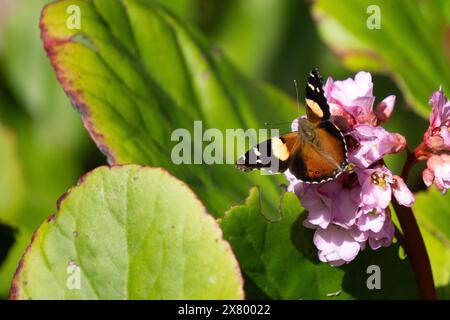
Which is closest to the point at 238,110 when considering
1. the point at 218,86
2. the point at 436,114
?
the point at 218,86

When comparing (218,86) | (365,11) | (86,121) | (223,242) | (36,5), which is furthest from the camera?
(36,5)

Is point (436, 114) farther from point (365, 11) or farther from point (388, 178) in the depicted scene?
point (365, 11)

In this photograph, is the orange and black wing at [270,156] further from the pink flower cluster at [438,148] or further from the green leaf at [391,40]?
the green leaf at [391,40]

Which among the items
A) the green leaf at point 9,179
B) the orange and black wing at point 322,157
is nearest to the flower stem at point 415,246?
the orange and black wing at point 322,157

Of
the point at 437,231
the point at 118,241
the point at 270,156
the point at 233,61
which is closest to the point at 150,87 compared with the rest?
the point at 270,156

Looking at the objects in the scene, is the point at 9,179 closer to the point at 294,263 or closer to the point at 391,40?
the point at 391,40
